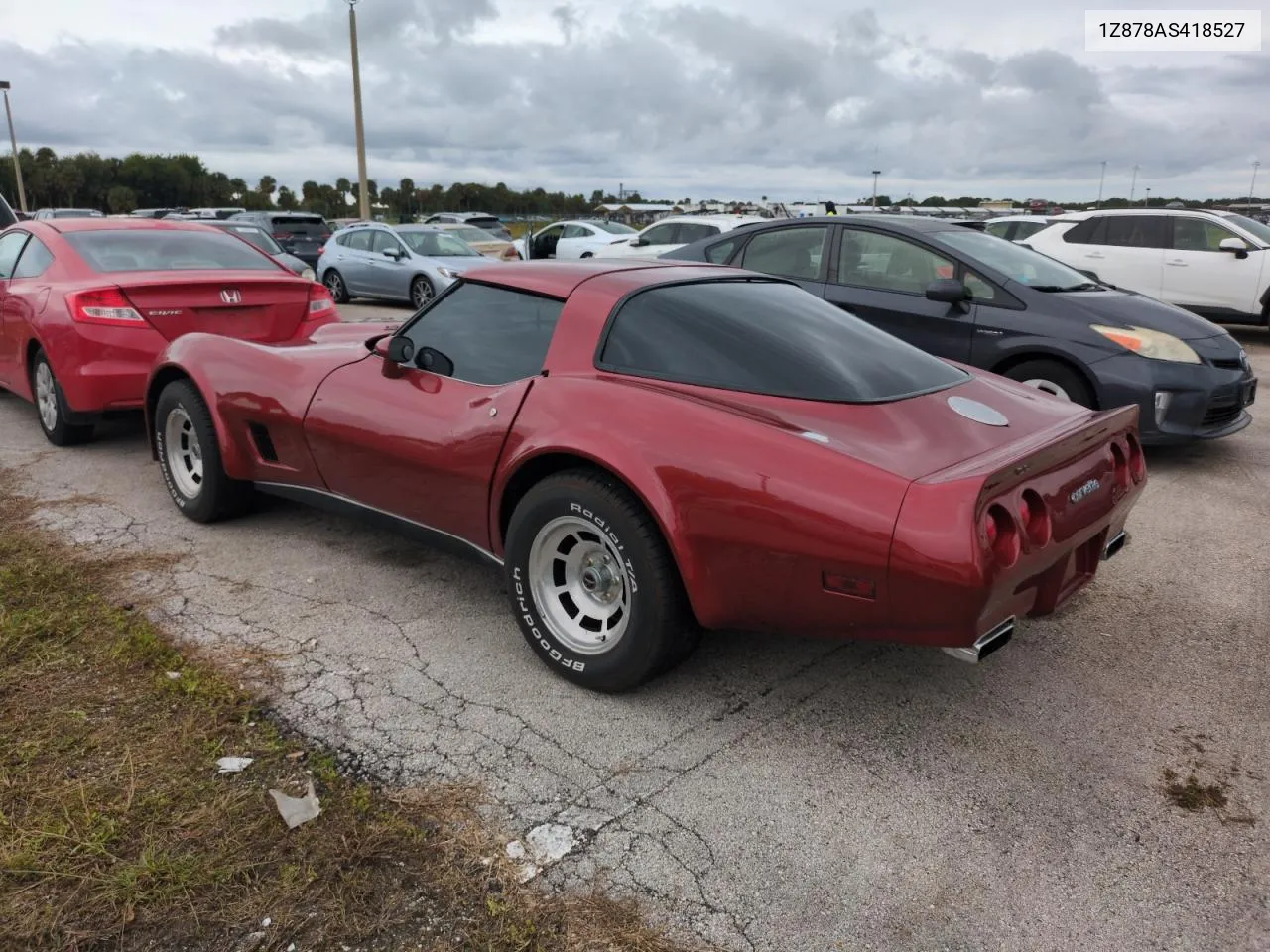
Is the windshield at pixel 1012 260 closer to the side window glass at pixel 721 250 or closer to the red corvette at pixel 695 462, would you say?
the side window glass at pixel 721 250

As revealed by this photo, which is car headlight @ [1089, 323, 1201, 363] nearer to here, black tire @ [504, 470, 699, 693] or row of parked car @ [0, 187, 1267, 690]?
row of parked car @ [0, 187, 1267, 690]

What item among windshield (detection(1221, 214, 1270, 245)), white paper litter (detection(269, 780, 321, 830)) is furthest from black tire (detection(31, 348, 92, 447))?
windshield (detection(1221, 214, 1270, 245))

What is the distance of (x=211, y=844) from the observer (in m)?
2.32

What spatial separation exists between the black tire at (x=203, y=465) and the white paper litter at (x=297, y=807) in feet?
7.49

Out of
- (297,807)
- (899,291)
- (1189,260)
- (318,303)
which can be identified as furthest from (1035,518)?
(1189,260)

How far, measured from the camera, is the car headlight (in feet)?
18.6

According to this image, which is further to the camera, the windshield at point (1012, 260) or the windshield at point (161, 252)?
the windshield at point (1012, 260)

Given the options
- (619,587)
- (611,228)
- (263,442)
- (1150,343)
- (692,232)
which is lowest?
(619,587)

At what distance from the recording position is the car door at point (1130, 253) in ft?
36.8

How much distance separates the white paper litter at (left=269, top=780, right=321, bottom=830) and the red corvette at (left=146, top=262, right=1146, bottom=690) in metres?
0.92

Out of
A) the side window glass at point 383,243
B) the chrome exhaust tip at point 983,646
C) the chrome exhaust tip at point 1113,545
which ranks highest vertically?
the side window glass at point 383,243

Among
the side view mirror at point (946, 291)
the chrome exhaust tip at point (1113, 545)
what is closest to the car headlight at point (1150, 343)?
the side view mirror at point (946, 291)

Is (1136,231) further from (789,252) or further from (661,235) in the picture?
(789,252)

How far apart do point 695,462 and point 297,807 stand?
1.44m
